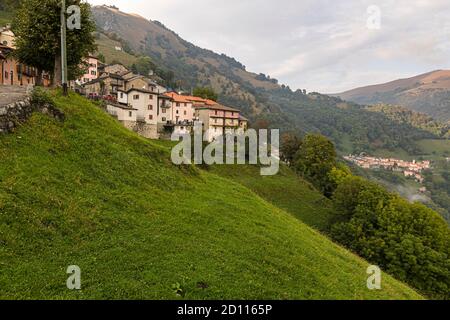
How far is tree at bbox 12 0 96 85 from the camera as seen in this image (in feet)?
112

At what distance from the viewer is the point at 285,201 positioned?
6475 centimetres

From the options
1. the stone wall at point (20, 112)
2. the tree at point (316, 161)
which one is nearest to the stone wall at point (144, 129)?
the tree at point (316, 161)

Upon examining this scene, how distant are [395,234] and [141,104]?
2184 inches

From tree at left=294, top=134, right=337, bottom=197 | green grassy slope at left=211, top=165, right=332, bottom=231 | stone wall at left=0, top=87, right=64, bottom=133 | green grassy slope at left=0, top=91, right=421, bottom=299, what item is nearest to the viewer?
green grassy slope at left=0, top=91, right=421, bottom=299

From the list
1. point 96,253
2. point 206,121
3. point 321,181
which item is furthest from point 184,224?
point 206,121

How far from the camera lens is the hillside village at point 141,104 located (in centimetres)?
5990

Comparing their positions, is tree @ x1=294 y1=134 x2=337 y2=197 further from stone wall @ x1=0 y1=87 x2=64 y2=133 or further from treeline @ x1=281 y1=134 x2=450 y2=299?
stone wall @ x1=0 y1=87 x2=64 y2=133

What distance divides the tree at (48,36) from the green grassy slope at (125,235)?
13209 mm

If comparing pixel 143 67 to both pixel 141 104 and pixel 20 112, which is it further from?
pixel 20 112

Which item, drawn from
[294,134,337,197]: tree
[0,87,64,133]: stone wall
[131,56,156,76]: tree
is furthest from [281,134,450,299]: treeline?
[131,56,156,76]: tree

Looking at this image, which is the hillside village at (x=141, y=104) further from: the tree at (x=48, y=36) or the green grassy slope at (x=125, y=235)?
the green grassy slope at (x=125, y=235)

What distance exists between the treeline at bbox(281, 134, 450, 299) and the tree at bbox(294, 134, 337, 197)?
832 inches

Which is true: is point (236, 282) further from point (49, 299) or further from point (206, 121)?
point (206, 121)
